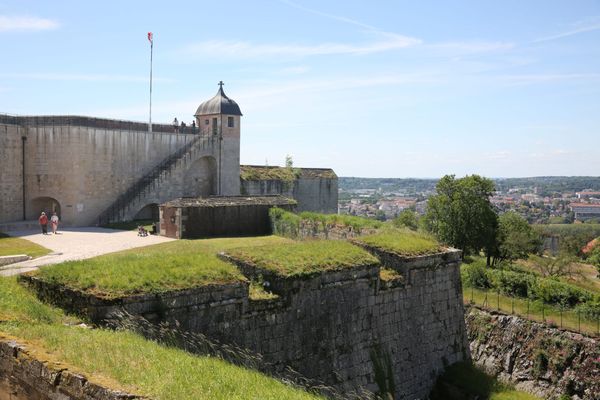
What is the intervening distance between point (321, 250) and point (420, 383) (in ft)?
16.2

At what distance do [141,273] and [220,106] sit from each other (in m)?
28.6

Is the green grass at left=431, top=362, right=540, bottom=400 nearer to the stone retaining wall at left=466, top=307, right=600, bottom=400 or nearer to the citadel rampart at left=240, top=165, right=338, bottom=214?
the stone retaining wall at left=466, top=307, right=600, bottom=400

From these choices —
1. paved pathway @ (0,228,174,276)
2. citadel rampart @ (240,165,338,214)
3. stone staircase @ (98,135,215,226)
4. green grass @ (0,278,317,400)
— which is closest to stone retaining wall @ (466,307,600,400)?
paved pathway @ (0,228,174,276)

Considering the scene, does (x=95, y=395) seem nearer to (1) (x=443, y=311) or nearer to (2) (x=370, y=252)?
(2) (x=370, y=252)

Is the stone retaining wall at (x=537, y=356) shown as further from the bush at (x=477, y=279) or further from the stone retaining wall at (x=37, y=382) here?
the stone retaining wall at (x=37, y=382)

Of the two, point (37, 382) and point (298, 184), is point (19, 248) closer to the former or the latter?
point (37, 382)

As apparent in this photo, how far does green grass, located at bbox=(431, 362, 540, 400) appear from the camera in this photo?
1628cm

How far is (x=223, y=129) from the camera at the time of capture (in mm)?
38750

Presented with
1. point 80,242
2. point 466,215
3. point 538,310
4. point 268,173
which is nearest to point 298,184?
point 268,173

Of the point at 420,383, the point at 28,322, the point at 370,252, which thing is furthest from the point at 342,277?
the point at 28,322

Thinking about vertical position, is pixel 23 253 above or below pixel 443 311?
above

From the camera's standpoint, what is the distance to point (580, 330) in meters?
21.8

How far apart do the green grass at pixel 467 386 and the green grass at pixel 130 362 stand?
9384mm

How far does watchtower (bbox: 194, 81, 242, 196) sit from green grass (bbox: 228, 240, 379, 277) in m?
24.1
